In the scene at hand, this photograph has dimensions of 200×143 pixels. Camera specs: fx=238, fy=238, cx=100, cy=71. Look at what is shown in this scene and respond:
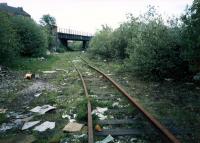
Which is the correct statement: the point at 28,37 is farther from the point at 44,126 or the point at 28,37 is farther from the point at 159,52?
the point at 44,126

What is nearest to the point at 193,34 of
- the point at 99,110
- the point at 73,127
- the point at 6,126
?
the point at 99,110

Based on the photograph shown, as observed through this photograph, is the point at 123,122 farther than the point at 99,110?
No

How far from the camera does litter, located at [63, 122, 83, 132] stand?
4453 mm

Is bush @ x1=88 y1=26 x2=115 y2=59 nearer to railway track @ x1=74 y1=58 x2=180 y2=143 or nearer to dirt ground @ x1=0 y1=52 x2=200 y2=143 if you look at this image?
dirt ground @ x1=0 y1=52 x2=200 y2=143

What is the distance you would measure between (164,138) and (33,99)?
15.5ft

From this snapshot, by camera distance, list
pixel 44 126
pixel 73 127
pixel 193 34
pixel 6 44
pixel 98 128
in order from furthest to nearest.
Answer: pixel 6 44
pixel 193 34
pixel 44 126
pixel 73 127
pixel 98 128

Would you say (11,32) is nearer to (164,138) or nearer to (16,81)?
(16,81)

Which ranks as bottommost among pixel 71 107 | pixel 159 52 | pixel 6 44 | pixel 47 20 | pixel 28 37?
pixel 71 107

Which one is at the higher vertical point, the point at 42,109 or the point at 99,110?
the point at 99,110

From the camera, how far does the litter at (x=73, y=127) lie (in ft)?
14.6

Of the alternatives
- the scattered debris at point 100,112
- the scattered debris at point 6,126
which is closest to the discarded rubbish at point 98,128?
the scattered debris at point 100,112

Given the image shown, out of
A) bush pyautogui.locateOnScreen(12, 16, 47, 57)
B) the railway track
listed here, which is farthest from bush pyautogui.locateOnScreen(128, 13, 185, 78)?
bush pyautogui.locateOnScreen(12, 16, 47, 57)

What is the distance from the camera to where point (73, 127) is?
15.0ft

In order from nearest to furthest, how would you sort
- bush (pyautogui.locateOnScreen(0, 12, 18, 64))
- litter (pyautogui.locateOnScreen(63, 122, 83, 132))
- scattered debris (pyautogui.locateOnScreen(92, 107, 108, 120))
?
litter (pyautogui.locateOnScreen(63, 122, 83, 132)) → scattered debris (pyautogui.locateOnScreen(92, 107, 108, 120)) → bush (pyautogui.locateOnScreen(0, 12, 18, 64))
